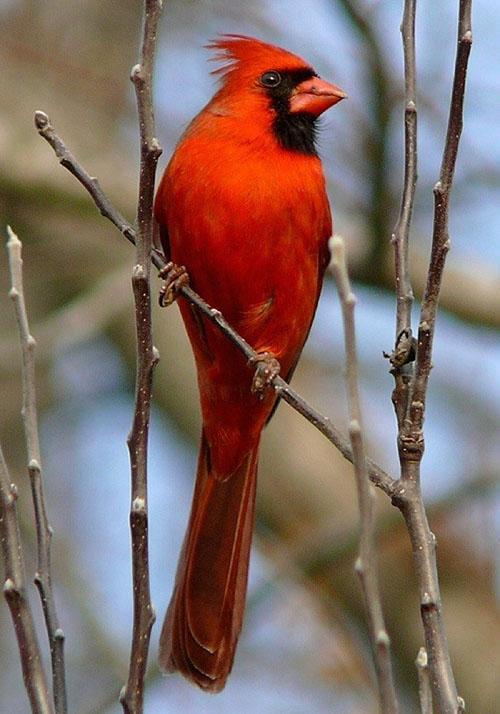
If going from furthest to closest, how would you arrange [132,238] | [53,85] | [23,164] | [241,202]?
[53,85]
[23,164]
[241,202]
[132,238]

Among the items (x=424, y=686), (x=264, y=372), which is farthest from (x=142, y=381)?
(x=264, y=372)

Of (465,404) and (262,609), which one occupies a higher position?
(465,404)

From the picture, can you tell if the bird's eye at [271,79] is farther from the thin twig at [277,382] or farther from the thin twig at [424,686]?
the thin twig at [424,686]

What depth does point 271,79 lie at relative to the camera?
149 inches

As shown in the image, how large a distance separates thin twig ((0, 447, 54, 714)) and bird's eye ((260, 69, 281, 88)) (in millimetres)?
1894

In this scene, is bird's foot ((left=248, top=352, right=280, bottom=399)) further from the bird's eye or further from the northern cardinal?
the bird's eye

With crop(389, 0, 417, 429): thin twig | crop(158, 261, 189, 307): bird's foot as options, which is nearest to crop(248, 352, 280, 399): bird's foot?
crop(158, 261, 189, 307): bird's foot

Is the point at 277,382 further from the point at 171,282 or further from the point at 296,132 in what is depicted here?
the point at 296,132

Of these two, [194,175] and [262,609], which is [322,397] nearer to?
[262,609]

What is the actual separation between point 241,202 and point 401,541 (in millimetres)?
2701

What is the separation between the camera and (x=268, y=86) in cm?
377

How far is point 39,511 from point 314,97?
188 centimetres

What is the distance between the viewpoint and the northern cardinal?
11.0 feet

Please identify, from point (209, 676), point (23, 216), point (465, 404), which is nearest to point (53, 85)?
point (23, 216)
